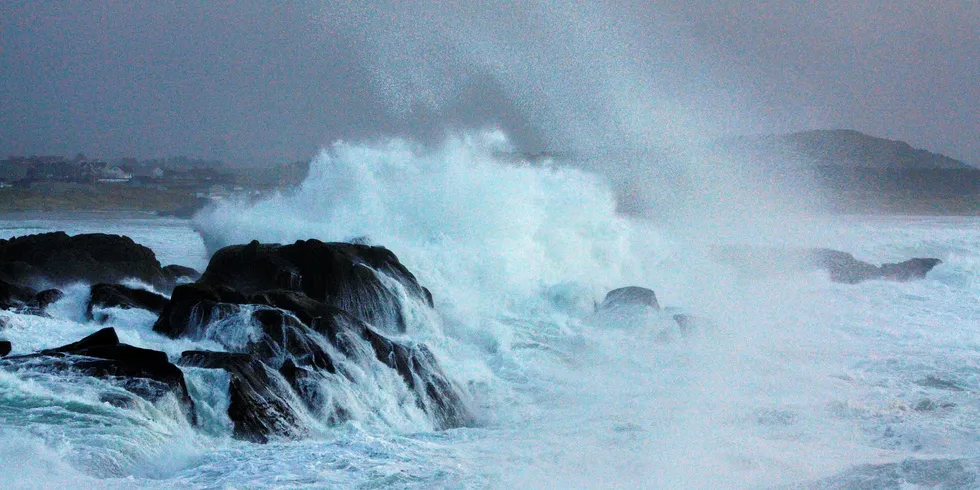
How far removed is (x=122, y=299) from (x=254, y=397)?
334cm

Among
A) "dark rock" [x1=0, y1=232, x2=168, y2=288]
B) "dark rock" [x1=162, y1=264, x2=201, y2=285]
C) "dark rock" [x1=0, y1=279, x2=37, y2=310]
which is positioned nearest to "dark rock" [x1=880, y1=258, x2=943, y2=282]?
"dark rock" [x1=162, y1=264, x2=201, y2=285]

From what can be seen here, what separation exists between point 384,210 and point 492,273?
10.1ft

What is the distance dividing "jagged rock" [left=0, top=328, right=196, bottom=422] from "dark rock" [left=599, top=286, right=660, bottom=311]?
33.4ft

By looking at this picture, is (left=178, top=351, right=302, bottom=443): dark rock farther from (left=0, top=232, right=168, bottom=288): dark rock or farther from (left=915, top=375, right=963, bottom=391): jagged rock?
(left=915, top=375, right=963, bottom=391): jagged rock

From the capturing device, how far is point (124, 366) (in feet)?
27.5

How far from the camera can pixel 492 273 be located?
730 inches

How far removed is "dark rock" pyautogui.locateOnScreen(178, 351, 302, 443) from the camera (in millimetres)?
8500

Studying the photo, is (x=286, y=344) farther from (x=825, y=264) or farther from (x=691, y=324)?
(x=825, y=264)

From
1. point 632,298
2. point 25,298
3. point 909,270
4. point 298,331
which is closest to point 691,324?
point 632,298

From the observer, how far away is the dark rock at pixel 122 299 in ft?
36.4

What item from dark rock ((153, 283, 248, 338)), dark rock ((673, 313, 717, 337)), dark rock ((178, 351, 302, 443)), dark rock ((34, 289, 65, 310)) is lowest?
dark rock ((178, 351, 302, 443))

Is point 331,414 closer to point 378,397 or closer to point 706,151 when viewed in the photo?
point 378,397

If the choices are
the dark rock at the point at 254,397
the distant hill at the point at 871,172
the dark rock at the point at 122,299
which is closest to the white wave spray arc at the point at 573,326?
the dark rock at the point at 254,397

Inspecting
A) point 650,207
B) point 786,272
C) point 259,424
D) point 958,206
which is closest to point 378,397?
point 259,424
